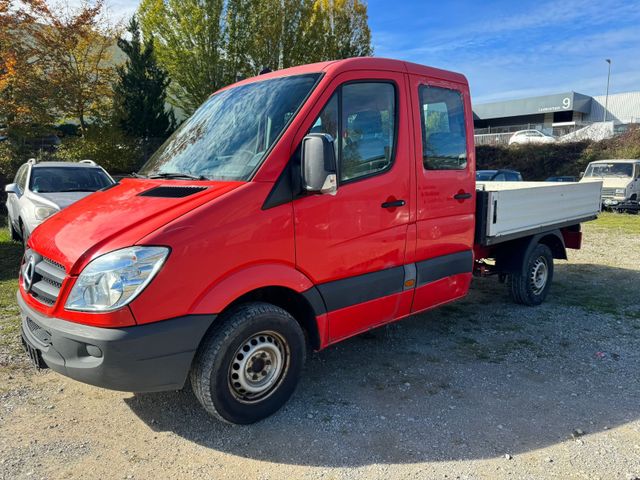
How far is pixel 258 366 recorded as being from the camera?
132 inches

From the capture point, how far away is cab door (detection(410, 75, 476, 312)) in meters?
4.17

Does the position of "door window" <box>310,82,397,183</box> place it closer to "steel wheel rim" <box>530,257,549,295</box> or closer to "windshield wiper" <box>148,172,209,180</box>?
"windshield wiper" <box>148,172,209,180</box>

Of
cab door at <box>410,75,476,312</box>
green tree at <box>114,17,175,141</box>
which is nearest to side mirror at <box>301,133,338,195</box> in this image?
cab door at <box>410,75,476,312</box>

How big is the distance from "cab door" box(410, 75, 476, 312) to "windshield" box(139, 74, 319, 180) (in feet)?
3.81

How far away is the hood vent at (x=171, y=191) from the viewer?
3170mm

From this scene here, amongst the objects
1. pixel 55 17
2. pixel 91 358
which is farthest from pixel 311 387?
pixel 55 17

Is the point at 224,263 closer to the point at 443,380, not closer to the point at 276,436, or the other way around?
the point at 276,436

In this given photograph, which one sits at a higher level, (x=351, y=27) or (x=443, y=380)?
(x=351, y=27)

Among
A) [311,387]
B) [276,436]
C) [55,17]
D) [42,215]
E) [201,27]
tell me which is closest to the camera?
[276,436]

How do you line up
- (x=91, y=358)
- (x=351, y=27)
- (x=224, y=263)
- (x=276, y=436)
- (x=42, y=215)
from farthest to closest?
(x=351, y=27)
(x=42, y=215)
(x=276, y=436)
(x=224, y=263)
(x=91, y=358)

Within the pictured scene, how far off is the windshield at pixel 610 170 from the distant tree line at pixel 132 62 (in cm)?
1344

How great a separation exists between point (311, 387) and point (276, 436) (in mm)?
738

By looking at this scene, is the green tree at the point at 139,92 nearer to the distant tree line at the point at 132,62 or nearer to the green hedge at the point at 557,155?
the distant tree line at the point at 132,62

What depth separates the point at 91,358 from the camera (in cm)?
278
